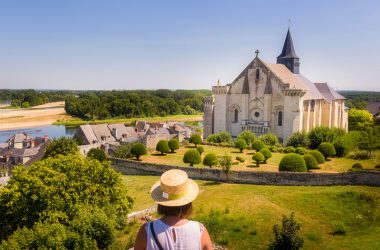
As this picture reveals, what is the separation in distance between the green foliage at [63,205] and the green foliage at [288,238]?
6482 mm

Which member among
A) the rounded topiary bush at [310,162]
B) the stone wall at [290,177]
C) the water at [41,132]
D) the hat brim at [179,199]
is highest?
the hat brim at [179,199]

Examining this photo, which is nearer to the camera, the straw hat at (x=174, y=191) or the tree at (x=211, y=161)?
the straw hat at (x=174, y=191)

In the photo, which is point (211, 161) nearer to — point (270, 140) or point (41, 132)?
point (270, 140)

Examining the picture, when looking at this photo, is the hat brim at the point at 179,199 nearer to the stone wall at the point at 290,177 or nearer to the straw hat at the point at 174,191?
the straw hat at the point at 174,191

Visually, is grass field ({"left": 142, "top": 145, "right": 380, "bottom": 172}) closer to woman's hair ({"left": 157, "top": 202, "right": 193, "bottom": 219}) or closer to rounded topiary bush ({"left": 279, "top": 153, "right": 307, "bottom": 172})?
rounded topiary bush ({"left": 279, "top": 153, "right": 307, "bottom": 172})

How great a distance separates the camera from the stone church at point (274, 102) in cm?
3966

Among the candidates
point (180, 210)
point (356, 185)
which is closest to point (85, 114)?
point (356, 185)

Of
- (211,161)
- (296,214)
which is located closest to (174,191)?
(296,214)

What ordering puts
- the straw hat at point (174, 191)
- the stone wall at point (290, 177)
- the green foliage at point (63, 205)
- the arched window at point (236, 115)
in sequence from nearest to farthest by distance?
the straw hat at point (174, 191), the green foliage at point (63, 205), the stone wall at point (290, 177), the arched window at point (236, 115)

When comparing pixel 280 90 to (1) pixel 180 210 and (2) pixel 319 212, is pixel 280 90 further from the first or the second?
(1) pixel 180 210

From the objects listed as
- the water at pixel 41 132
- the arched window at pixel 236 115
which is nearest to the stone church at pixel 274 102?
the arched window at pixel 236 115

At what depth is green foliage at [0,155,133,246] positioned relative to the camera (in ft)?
38.8

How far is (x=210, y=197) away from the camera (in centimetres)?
2034

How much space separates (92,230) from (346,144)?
25528 mm
